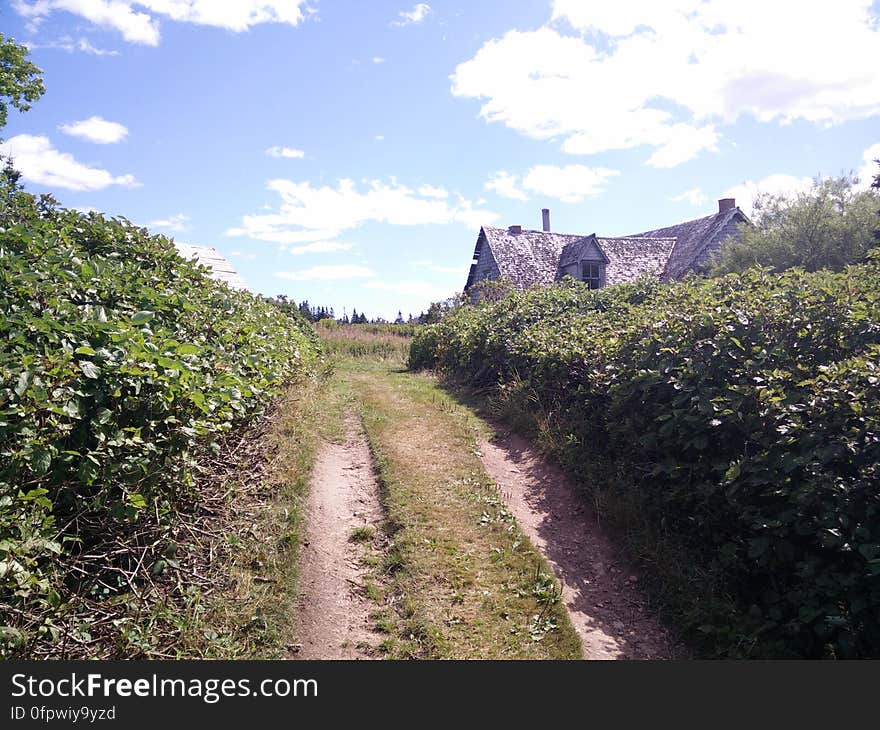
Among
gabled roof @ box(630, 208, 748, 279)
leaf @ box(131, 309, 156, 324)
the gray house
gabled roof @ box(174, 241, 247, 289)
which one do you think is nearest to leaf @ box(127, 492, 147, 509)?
leaf @ box(131, 309, 156, 324)

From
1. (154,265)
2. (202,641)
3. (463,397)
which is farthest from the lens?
(463,397)

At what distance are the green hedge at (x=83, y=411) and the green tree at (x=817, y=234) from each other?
18.8 meters

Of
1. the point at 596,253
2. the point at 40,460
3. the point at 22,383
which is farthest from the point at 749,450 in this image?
the point at 596,253

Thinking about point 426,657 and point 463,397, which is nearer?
point 426,657

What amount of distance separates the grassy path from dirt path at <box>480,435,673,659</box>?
0.21 metres

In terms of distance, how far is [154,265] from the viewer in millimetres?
6898

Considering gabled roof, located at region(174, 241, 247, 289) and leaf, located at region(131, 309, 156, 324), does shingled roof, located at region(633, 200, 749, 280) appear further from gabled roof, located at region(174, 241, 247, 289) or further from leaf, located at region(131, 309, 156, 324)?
leaf, located at region(131, 309, 156, 324)

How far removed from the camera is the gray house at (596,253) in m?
27.5

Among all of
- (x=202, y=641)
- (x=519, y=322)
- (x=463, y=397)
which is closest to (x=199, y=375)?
(x=202, y=641)

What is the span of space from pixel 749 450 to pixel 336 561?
3.63 metres

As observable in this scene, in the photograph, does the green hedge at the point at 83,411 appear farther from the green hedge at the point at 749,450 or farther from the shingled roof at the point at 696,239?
the shingled roof at the point at 696,239

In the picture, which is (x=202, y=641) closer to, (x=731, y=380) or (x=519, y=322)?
(x=731, y=380)

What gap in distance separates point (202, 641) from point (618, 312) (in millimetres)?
8450

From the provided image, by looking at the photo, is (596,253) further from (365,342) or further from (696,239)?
(365,342)
